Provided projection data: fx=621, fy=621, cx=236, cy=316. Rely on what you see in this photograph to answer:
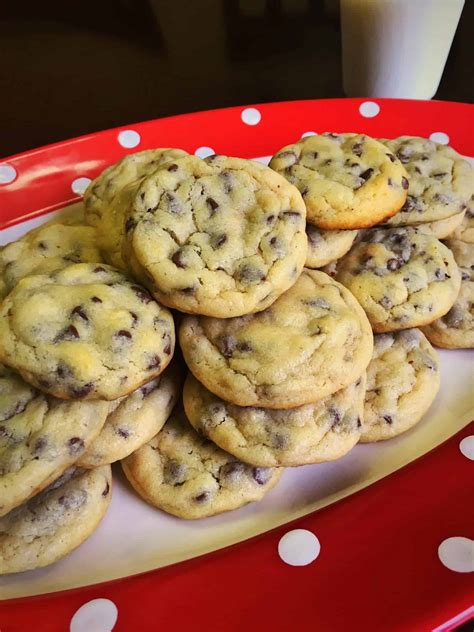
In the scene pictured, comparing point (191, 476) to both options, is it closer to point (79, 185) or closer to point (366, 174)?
point (366, 174)

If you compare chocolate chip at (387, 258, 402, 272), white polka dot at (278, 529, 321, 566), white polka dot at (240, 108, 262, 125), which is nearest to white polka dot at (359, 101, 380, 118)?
white polka dot at (240, 108, 262, 125)

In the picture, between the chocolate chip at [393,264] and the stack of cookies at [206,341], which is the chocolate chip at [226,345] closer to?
the stack of cookies at [206,341]

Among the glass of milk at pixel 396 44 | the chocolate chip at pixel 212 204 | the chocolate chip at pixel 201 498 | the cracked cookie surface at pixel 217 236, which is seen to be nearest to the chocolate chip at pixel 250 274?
the cracked cookie surface at pixel 217 236

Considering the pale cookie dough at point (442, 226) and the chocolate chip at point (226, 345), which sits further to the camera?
the pale cookie dough at point (442, 226)

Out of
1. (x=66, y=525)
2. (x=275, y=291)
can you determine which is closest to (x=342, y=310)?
(x=275, y=291)

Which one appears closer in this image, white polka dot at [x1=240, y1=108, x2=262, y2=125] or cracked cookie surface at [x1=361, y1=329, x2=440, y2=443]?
cracked cookie surface at [x1=361, y1=329, x2=440, y2=443]

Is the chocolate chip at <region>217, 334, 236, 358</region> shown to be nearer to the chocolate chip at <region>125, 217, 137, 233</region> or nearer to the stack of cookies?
the stack of cookies
